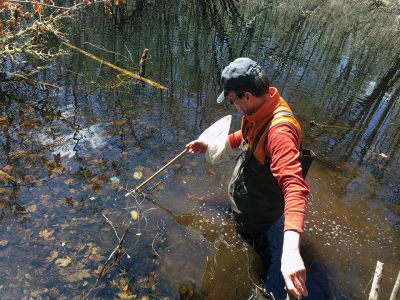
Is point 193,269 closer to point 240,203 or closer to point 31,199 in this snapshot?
point 240,203

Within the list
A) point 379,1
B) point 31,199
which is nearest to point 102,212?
point 31,199

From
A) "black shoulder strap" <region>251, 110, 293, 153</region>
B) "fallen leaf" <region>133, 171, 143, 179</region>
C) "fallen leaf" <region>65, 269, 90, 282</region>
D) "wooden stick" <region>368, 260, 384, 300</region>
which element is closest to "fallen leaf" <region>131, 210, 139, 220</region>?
"fallen leaf" <region>133, 171, 143, 179</region>

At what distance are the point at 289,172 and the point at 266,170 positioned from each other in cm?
93

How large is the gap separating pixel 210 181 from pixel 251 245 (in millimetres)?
1456

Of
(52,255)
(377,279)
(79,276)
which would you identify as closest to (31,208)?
(52,255)

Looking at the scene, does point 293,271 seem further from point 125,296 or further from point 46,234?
point 46,234

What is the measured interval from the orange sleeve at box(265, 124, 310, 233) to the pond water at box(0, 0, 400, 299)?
1.83 m

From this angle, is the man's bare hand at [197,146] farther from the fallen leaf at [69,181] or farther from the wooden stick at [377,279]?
the wooden stick at [377,279]

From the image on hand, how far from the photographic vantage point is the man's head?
120 inches

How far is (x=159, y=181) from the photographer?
17.8ft

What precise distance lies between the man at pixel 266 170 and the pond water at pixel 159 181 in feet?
1.66

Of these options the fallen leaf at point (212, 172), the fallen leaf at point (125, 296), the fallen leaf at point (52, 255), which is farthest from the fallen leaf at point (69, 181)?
the fallen leaf at point (212, 172)

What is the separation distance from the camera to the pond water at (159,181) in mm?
3920

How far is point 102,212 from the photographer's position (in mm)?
Answer: 4602
